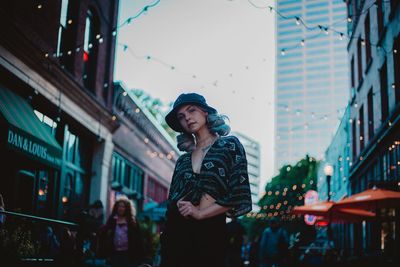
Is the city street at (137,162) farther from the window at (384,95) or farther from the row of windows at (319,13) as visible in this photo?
the row of windows at (319,13)

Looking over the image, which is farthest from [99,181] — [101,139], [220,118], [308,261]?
[220,118]

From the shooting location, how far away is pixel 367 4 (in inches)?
758

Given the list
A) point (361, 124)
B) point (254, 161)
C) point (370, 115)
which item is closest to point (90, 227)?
point (370, 115)

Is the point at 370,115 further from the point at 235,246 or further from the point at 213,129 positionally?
the point at 213,129

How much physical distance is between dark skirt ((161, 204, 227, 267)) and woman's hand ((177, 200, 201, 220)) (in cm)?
3

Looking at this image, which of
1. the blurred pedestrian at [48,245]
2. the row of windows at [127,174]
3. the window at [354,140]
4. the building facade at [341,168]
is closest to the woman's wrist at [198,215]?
the blurred pedestrian at [48,245]

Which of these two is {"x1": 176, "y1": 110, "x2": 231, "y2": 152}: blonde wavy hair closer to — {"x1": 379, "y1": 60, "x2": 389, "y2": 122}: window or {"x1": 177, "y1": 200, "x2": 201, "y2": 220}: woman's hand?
{"x1": 177, "y1": 200, "x2": 201, "y2": 220}: woman's hand

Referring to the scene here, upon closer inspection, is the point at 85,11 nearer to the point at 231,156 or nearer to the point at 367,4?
the point at 367,4

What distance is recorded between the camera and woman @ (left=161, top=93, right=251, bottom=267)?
8.53ft

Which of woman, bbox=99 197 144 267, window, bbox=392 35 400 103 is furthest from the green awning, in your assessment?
window, bbox=392 35 400 103

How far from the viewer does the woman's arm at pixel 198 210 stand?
264 cm

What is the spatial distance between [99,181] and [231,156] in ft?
43.6

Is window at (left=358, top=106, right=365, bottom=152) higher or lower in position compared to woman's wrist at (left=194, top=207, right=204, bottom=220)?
higher

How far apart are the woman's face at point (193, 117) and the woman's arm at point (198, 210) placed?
1.75 ft
